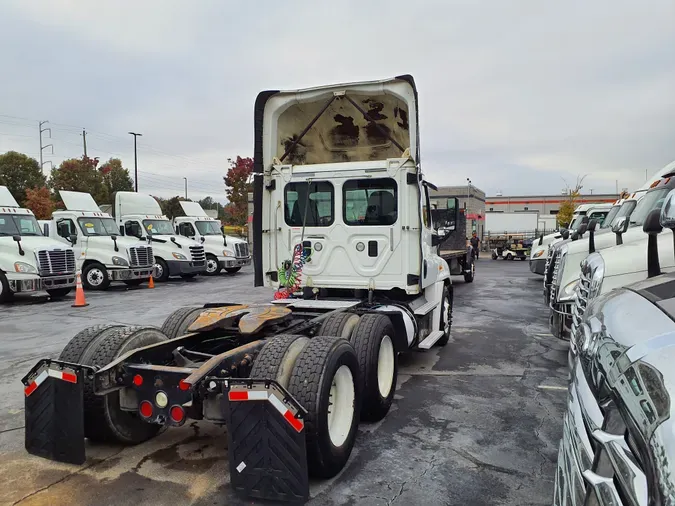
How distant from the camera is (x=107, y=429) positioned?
390cm

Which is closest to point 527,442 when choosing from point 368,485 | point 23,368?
point 368,485

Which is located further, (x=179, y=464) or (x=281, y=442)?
(x=179, y=464)

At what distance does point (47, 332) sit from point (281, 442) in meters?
7.70

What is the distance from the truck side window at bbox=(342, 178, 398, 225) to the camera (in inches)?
249

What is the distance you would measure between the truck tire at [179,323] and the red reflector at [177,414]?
1.51 m

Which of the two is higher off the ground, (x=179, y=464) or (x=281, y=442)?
(x=281, y=442)

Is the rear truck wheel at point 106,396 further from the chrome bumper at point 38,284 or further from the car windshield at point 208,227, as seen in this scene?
the car windshield at point 208,227

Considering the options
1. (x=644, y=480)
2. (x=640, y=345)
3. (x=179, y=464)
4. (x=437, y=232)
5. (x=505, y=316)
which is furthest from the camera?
(x=505, y=316)

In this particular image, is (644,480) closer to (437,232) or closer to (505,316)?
(437,232)

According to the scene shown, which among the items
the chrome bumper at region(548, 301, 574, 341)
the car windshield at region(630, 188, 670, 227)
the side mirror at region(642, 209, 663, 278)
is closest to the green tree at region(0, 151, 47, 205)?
the car windshield at region(630, 188, 670, 227)

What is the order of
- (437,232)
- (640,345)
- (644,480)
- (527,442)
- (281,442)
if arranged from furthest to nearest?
(437,232), (527,442), (281,442), (640,345), (644,480)

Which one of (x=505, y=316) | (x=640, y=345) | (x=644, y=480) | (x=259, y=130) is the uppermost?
(x=259, y=130)

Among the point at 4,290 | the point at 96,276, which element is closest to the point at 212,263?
the point at 96,276

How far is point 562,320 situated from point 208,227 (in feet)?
60.9
